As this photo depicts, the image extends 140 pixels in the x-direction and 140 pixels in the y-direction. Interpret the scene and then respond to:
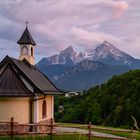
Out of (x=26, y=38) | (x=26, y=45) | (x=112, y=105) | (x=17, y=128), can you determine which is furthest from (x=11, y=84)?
(x=112, y=105)

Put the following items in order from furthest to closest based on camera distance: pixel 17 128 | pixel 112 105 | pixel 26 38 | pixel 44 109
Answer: pixel 112 105
pixel 26 38
pixel 44 109
pixel 17 128

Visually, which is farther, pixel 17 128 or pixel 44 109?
pixel 44 109

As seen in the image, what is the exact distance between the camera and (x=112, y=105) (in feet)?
223

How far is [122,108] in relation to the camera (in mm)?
61469

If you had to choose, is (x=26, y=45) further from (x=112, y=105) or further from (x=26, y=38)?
(x=112, y=105)

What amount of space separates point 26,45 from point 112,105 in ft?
122

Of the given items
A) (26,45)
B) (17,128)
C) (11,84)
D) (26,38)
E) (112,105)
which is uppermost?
(26,38)

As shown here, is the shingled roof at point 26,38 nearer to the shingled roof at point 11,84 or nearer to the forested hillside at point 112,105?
the shingled roof at point 11,84

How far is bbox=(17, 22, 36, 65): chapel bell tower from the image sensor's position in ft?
107

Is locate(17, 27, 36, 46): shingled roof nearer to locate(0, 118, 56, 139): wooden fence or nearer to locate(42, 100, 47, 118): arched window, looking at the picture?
locate(42, 100, 47, 118): arched window

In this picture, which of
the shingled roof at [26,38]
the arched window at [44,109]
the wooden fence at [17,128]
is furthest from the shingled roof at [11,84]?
the shingled roof at [26,38]

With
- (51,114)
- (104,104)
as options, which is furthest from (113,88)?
(51,114)

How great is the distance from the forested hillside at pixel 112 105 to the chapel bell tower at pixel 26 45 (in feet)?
90.6

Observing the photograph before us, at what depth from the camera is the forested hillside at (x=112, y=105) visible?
2376 inches
